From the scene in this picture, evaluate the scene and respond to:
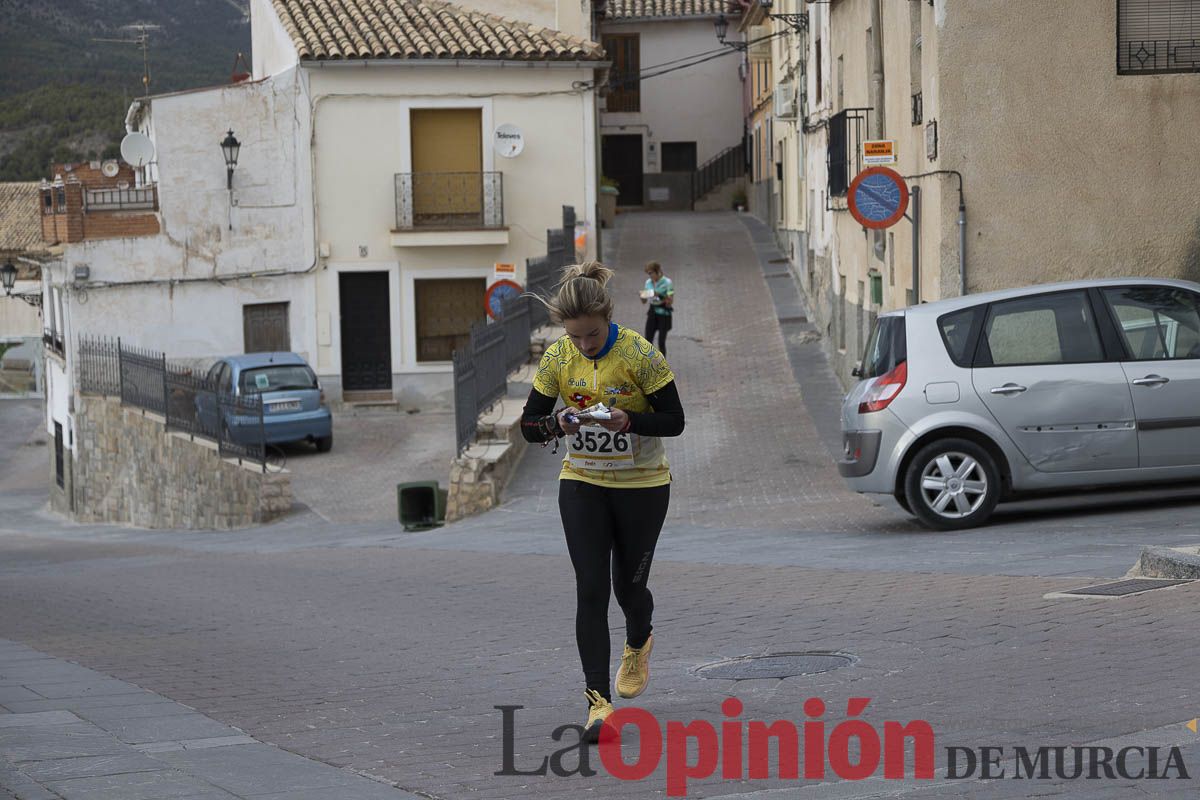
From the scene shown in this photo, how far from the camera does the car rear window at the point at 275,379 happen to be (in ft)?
84.0

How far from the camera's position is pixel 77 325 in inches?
1163

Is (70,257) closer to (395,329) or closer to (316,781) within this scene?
(395,329)

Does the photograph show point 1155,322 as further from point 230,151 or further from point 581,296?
point 230,151

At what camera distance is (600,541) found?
18.5ft

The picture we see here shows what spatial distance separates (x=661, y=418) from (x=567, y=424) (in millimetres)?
349

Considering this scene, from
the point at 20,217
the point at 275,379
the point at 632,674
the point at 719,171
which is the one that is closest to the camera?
the point at 632,674

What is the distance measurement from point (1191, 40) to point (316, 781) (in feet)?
40.0

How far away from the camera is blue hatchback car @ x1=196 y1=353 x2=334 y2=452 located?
989 inches

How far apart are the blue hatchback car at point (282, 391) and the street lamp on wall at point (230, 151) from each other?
16.4 ft

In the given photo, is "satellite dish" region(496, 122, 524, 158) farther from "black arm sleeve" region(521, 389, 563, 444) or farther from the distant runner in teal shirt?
"black arm sleeve" region(521, 389, 563, 444)

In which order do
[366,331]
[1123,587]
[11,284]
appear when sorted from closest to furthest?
[1123,587]
[366,331]
[11,284]

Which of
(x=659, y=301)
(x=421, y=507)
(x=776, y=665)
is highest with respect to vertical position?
(x=659, y=301)

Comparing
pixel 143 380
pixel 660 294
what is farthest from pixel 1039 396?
pixel 143 380

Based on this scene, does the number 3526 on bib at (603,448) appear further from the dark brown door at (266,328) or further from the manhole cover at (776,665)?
the dark brown door at (266,328)
